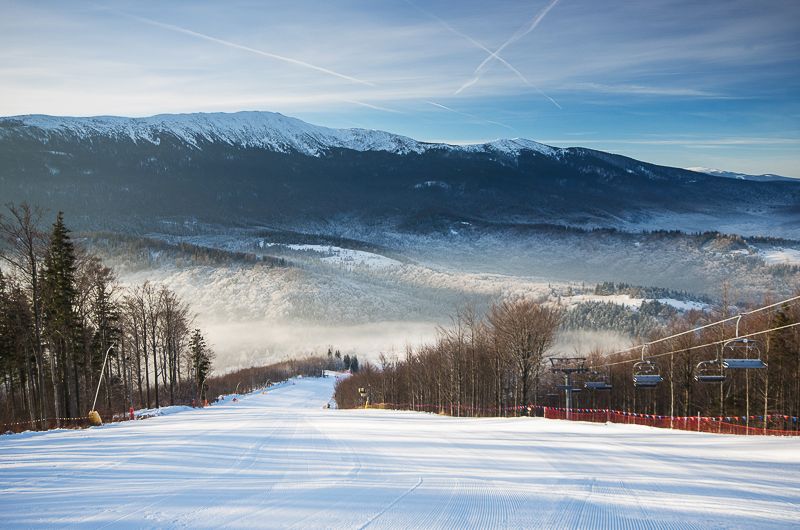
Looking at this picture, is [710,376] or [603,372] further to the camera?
[603,372]

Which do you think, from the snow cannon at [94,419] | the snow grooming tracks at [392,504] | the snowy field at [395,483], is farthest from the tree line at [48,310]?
the snow grooming tracks at [392,504]

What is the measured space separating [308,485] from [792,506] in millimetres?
9387

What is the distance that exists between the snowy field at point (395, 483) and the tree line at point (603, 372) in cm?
2263

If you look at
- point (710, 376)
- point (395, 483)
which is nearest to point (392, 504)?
point (395, 483)

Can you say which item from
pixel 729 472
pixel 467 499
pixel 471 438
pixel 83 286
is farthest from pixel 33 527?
pixel 83 286

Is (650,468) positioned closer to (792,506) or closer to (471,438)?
(792,506)

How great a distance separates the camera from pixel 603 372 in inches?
2391

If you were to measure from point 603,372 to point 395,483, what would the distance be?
164ft

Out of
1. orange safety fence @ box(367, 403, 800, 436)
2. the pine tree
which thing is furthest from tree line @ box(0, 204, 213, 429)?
orange safety fence @ box(367, 403, 800, 436)

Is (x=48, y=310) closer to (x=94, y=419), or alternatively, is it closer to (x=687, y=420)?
(x=94, y=419)

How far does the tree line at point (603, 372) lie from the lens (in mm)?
52750

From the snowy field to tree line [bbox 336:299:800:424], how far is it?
22632 millimetres

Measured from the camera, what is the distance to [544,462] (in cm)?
1847

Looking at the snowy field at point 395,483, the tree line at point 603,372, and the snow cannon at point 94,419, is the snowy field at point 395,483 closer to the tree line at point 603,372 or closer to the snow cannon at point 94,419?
the snow cannon at point 94,419
